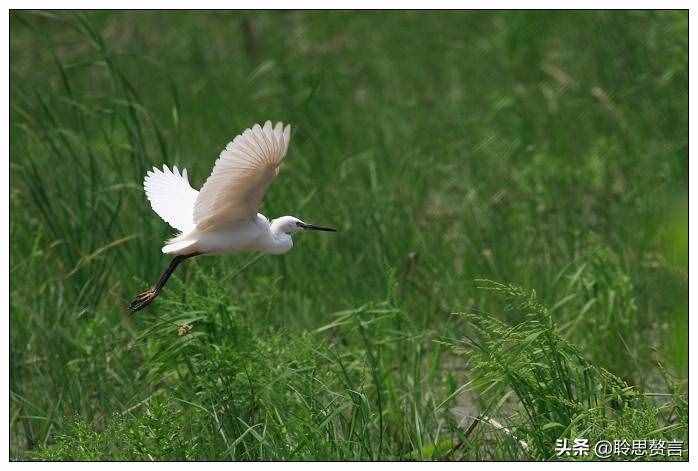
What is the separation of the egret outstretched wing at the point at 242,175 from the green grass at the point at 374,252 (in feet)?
2.15

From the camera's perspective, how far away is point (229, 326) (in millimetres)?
3979

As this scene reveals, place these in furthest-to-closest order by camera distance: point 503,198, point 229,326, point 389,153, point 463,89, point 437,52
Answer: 1. point 437,52
2. point 463,89
3. point 389,153
4. point 503,198
5. point 229,326

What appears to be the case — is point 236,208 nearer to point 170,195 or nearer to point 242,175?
point 242,175

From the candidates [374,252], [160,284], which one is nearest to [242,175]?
[160,284]

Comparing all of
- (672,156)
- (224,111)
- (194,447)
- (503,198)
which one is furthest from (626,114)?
(194,447)

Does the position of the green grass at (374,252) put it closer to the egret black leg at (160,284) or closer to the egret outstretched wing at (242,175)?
the egret black leg at (160,284)

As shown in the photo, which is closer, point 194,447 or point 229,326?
point 194,447

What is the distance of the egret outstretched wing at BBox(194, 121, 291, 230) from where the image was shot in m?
2.95

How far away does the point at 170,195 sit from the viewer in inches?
142

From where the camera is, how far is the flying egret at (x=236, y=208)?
2969mm

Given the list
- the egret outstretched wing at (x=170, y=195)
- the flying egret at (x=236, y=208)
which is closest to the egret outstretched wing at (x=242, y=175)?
the flying egret at (x=236, y=208)

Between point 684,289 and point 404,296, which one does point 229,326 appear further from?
point 684,289

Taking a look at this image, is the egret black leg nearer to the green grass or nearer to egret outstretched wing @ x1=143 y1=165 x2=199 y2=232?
egret outstretched wing @ x1=143 y1=165 x2=199 y2=232

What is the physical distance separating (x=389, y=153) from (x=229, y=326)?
2458mm
